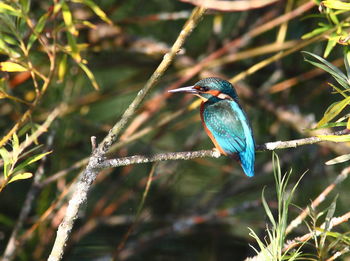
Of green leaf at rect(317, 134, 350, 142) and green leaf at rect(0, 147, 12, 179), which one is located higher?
green leaf at rect(317, 134, 350, 142)

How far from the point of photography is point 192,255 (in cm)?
374

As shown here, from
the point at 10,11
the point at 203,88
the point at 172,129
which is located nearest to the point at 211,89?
the point at 203,88

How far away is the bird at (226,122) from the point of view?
264 centimetres

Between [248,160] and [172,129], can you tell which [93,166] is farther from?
[172,129]

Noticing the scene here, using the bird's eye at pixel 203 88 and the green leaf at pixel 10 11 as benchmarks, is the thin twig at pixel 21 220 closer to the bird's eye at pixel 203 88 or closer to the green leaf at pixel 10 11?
the bird's eye at pixel 203 88

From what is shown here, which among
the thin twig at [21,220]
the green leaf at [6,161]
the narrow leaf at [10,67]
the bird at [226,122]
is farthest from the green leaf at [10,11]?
the thin twig at [21,220]

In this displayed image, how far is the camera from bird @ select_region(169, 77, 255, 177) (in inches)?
104

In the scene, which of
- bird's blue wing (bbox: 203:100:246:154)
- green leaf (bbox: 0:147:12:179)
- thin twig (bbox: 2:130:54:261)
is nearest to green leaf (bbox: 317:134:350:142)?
bird's blue wing (bbox: 203:100:246:154)

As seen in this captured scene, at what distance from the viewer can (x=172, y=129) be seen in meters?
3.67

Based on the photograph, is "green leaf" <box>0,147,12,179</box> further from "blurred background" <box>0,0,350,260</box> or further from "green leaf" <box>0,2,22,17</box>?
"blurred background" <box>0,0,350,260</box>

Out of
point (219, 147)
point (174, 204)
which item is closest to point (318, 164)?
point (174, 204)

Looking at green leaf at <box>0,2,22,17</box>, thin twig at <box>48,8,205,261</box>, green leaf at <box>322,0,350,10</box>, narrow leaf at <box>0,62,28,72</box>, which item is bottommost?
thin twig at <box>48,8,205,261</box>

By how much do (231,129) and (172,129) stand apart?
95 centimetres

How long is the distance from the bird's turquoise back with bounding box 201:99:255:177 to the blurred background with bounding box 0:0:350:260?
1.02 feet
